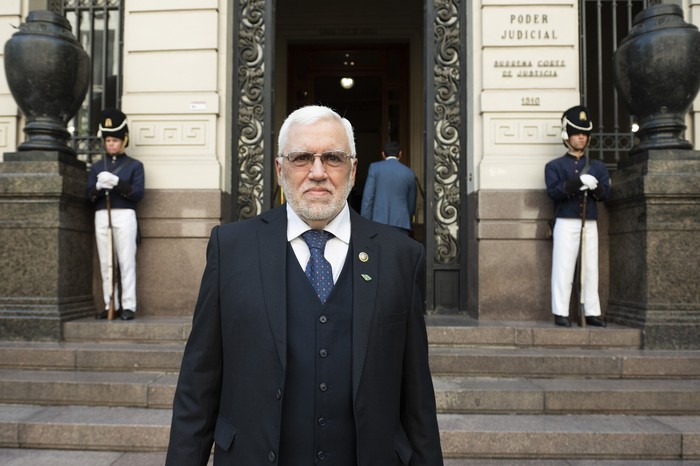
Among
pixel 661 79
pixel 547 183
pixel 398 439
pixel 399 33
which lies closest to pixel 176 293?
pixel 547 183

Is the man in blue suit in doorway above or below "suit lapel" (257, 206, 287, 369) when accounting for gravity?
above

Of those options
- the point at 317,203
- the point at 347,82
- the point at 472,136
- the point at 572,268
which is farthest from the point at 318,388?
the point at 347,82

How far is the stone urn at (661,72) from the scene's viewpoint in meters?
6.23

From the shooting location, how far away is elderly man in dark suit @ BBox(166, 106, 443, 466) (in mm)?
2002

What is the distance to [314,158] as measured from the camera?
209 centimetres

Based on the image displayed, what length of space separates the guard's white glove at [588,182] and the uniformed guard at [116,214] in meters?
5.17

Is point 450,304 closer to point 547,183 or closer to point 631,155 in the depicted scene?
point 547,183

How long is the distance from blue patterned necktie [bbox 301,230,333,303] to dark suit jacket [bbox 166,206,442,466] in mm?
95

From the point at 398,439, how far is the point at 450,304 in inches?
227

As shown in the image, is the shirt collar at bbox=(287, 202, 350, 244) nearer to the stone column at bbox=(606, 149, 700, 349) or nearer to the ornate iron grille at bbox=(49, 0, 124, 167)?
the stone column at bbox=(606, 149, 700, 349)

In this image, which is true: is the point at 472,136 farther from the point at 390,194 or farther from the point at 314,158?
the point at 314,158

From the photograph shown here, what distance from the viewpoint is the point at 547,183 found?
6727mm

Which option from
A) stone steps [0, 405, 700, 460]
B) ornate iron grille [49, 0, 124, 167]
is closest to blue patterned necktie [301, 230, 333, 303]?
stone steps [0, 405, 700, 460]

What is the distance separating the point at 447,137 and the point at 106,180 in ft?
14.3
